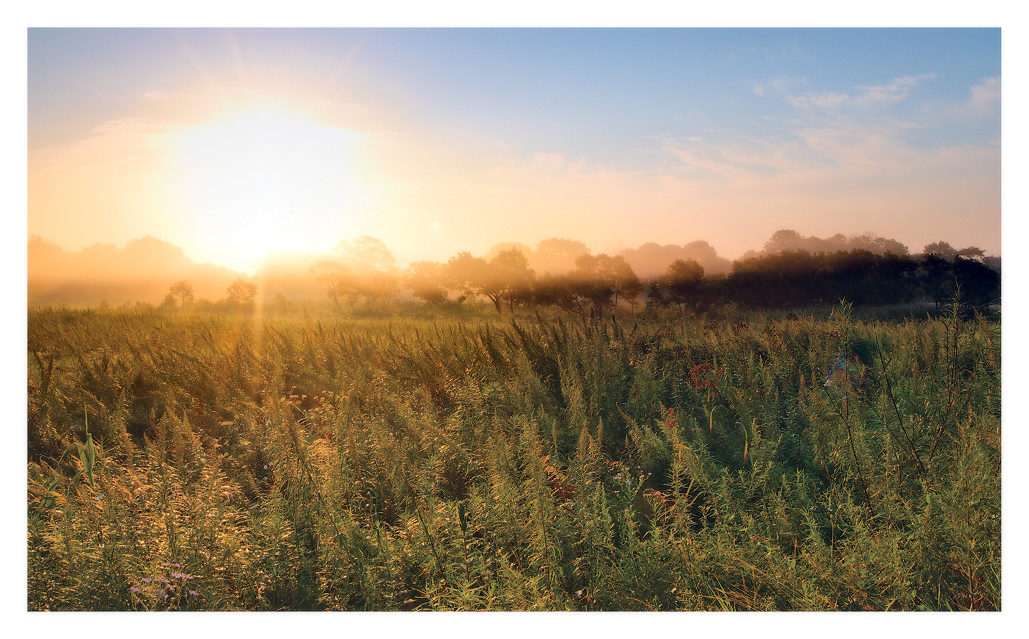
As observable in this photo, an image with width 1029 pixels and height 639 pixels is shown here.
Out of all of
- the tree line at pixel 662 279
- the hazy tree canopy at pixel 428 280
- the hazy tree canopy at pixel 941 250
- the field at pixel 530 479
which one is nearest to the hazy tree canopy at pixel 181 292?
the tree line at pixel 662 279

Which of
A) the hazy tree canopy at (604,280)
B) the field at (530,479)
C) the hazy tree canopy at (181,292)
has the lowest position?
the field at (530,479)

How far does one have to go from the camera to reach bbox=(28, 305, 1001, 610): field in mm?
2475

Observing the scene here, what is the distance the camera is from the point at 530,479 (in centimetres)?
285

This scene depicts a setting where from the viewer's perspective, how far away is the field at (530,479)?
8.12ft

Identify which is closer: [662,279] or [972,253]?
[972,253]

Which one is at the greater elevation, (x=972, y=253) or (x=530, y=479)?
(x=972, y=253)

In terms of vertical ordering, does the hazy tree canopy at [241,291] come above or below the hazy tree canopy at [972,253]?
below

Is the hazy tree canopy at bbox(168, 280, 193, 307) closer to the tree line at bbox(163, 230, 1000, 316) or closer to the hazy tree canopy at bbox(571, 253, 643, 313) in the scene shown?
the tree line at bbox(163, 230, 1000, 316)

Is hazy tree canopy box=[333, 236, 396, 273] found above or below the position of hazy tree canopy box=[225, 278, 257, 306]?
above

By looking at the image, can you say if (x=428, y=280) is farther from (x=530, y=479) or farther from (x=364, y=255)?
(x=530, y=479)

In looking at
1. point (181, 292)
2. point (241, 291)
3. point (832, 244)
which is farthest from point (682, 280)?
point (181, 292)

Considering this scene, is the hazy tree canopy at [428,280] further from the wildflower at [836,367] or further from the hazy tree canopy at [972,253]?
the hazy tree canopy at [972,253]

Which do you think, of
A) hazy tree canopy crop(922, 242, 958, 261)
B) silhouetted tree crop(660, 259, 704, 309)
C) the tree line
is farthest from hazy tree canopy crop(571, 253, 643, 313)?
hazy tree canopy crop(922, 242, 958, 261)
